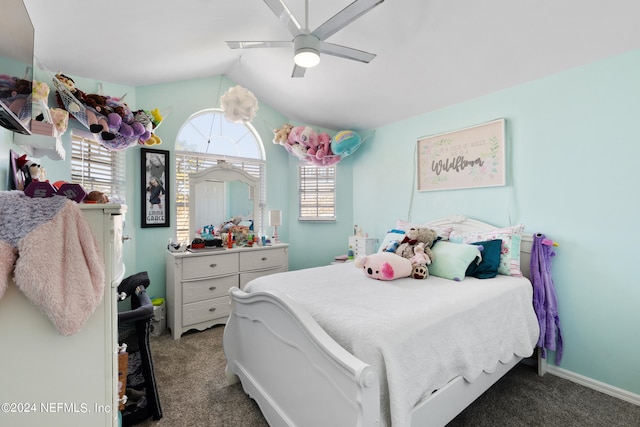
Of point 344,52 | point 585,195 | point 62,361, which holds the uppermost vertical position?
point 344,52

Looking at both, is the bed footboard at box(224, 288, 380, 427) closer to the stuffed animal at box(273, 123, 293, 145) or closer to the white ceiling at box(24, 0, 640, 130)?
the white ceiling at box(24, 0, 640, 130)

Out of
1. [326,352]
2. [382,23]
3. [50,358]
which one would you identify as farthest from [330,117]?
[50,358]

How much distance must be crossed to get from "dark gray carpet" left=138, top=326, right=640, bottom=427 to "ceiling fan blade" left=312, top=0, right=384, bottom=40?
2348 millimetres

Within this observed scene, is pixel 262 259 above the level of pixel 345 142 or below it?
below

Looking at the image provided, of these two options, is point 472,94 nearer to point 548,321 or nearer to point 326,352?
point 548,321

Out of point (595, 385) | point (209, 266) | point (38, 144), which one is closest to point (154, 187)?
point (209, 266)

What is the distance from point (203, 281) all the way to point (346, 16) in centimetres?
258

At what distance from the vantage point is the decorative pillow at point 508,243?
221 cm

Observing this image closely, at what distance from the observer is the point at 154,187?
3.05m

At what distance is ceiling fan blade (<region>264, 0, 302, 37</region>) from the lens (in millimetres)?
1506

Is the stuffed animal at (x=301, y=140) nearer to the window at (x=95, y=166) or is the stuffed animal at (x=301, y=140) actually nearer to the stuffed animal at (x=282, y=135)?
the stuffed animal at (x=282, y=135)

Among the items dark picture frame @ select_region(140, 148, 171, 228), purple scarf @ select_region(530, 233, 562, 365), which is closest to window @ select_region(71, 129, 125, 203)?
dark picture frame @ select_region(140, 148, 171, 228)

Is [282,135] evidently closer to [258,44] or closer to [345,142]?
[345,142]

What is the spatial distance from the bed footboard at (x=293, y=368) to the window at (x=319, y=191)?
221 cm
